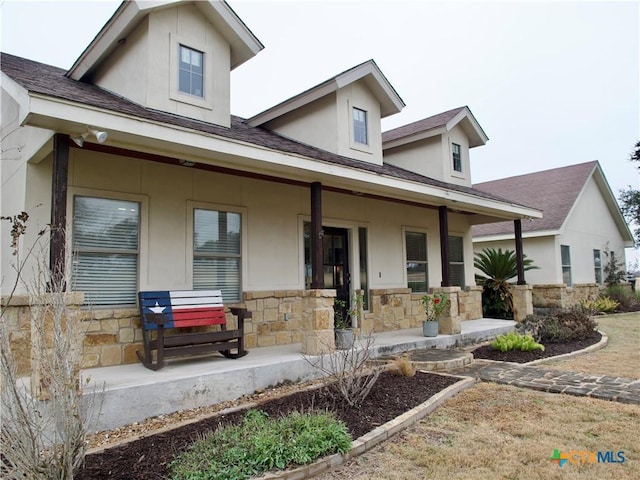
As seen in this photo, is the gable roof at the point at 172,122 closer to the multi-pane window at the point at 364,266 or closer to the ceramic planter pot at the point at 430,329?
the multi-pane window at the point at 364,266

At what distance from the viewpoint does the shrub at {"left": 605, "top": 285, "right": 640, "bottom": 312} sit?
15943mm

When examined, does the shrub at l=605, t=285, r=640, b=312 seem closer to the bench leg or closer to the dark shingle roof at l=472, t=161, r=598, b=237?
the dark shingle roof at l=472, t=161, r=598, b=237

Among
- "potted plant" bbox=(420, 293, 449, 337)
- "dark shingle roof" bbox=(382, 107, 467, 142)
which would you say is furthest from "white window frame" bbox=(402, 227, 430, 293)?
"dark shingle roof" bbox=(382, 107, 467, 142)

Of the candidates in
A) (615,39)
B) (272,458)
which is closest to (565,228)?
(615,39)

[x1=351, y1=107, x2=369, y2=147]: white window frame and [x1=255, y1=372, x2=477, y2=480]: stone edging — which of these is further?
[x1=351, y1=107, x2=369, y2=147]: white window frame

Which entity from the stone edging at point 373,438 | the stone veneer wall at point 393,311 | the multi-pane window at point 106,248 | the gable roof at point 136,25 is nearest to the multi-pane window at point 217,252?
the multi-pane window at point 106,248

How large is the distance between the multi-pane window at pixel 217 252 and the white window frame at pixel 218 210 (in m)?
0.04

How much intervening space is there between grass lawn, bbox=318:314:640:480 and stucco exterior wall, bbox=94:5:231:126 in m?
5.64

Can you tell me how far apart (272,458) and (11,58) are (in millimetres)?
7504

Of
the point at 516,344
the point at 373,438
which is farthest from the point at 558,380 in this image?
the point at 373,438

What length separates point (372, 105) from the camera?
9422 millimetres

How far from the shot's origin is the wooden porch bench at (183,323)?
17.3 ft

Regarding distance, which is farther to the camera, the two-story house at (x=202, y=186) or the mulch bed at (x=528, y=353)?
the mulch bed at (x=528, y=353)

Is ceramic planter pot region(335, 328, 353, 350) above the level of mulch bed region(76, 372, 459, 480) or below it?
above
